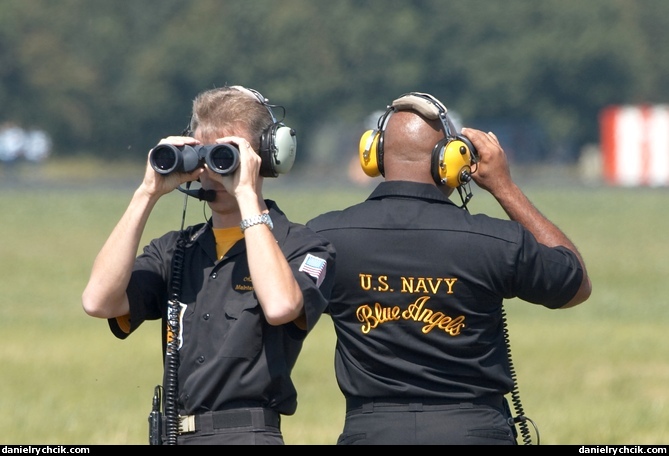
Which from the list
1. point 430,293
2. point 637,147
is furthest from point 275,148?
point 637,147

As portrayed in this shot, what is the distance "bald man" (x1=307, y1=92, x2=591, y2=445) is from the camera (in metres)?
4.43

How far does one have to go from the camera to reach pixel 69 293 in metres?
20.2

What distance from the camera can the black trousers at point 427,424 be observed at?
4387 mm

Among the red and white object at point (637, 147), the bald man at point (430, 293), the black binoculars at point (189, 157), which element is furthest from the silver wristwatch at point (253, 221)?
the red and white object at point (637, 147)

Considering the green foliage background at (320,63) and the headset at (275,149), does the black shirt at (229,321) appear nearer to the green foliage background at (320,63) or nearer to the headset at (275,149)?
the headset at (275,149)

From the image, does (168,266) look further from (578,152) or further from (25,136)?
(578,152)

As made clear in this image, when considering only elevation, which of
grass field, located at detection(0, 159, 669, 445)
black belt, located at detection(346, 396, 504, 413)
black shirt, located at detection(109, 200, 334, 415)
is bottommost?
black belt, located at detection(346, 396, 504, 413)

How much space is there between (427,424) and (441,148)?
0.99m

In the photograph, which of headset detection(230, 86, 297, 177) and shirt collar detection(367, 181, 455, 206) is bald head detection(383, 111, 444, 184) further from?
headset detection(230, 86, 297, 177)

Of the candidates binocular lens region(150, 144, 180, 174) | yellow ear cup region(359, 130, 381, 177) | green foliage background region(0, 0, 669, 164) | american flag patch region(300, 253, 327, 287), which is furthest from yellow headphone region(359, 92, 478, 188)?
green foliage background region(0, 0, 669, 164)

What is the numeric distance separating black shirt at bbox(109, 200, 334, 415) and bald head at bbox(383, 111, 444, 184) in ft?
1.53

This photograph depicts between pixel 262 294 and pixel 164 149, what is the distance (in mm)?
580

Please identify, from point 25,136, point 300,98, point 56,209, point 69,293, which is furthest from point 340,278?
point 300,98

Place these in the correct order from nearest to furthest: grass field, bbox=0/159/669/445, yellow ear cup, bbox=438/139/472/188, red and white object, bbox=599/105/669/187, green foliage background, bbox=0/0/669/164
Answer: yellow ear cup, bbox=438/139/472/188
grass field, bbox=0/159/669/445
red and white object, bbox=599/105/669/187
green foliage background, bbox=0/0/669/164
